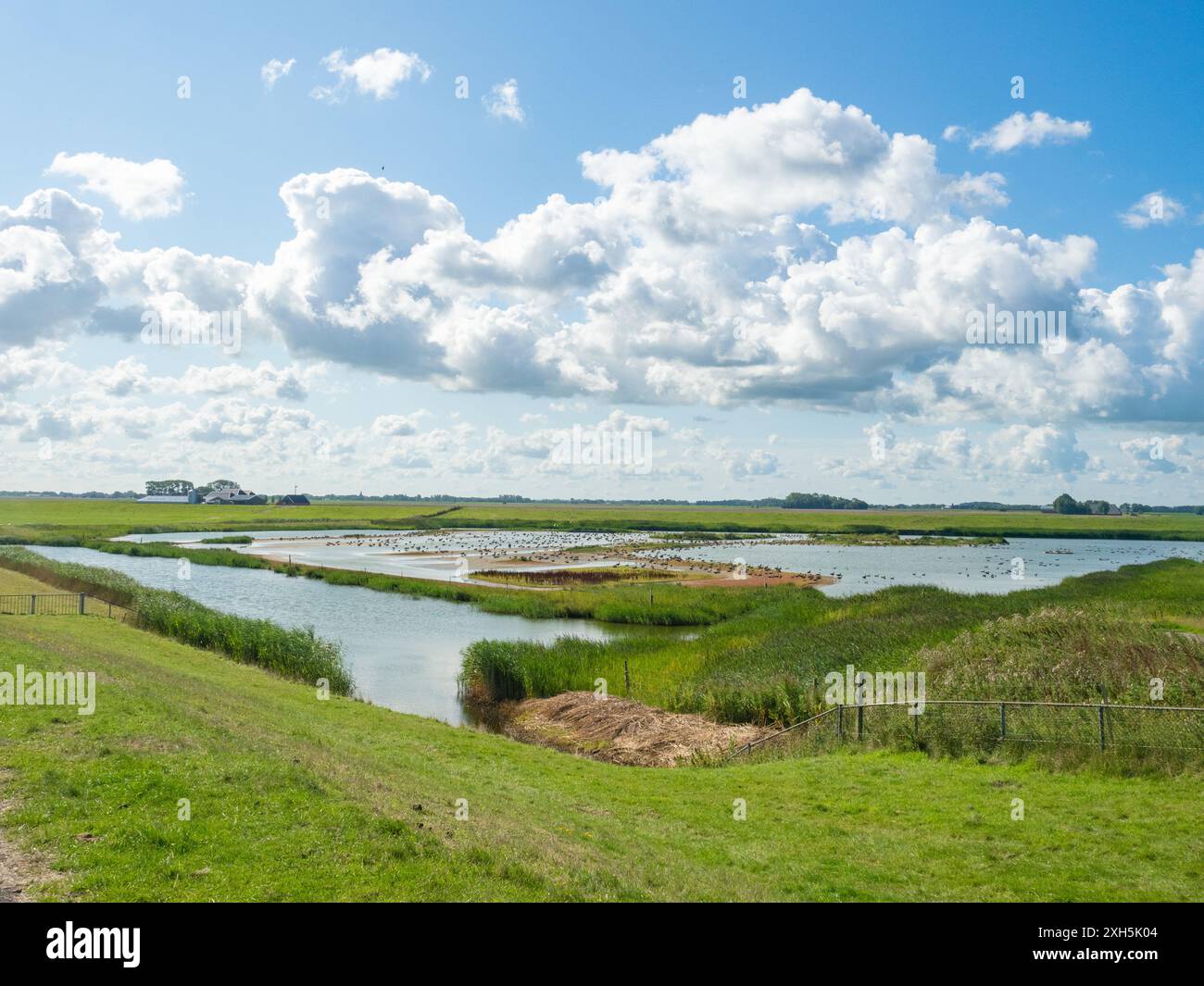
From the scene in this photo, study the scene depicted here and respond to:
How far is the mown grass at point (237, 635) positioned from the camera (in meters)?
33.3

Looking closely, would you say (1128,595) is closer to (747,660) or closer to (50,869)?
(747,660)

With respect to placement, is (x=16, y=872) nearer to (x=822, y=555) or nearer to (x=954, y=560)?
(x=954, y=560)

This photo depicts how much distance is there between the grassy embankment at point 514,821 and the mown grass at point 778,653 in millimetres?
7651

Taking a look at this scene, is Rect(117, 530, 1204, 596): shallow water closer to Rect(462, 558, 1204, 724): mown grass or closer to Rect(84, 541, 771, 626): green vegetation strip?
Rect(84, 541, 771, 626): green vegetation strip

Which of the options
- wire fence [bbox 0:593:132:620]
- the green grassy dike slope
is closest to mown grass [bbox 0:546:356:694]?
wire fence [bbox 0:593:132:620]

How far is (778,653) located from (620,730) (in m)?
10.7

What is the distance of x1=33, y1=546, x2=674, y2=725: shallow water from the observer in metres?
34.3

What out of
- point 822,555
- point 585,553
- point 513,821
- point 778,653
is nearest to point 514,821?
point 513,821

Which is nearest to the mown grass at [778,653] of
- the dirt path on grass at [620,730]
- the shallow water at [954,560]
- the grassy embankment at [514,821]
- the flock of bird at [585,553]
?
the dirt path on grass at [620,730]

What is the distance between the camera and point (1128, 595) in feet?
183

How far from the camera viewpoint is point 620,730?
26219mm

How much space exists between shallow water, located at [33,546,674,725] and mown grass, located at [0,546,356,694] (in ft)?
5.88

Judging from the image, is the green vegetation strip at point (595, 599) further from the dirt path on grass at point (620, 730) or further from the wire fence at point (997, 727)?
the wire fence at point (997, 727)
